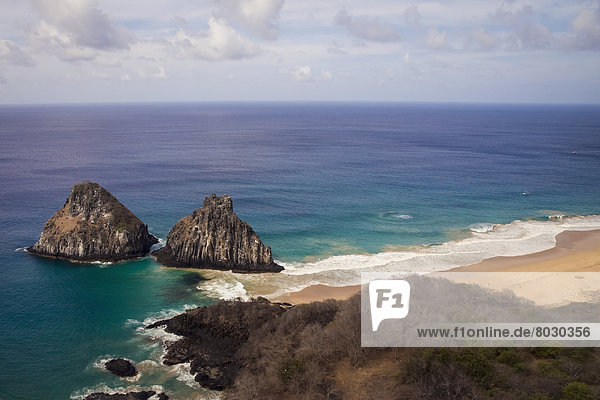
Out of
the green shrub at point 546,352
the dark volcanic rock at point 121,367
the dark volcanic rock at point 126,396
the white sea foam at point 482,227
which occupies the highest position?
the white sea foam at point 482,227

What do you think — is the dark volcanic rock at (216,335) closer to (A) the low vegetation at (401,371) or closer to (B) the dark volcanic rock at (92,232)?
(A) the low vegetation at (401,371)

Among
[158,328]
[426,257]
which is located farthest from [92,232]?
[426,257]

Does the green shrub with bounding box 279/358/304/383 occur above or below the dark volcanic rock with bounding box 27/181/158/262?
below

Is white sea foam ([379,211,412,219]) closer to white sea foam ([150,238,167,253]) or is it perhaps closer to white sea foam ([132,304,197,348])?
white sea foam ([150,238,167,253])

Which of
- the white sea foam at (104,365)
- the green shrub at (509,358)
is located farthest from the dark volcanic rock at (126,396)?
the green shrub at (509,358)

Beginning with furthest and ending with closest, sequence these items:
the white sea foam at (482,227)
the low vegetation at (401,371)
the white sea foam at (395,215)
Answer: the white sea foam at (395,215) → the white sea foam at (482,227) → the low vegetation at (401,371)

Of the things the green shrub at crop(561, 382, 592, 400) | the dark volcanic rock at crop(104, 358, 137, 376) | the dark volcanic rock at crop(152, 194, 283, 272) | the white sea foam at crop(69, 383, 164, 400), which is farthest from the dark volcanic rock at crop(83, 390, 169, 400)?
→ the green shrub at crop(561, 382, 592, 400)
